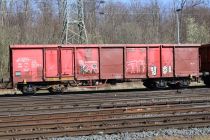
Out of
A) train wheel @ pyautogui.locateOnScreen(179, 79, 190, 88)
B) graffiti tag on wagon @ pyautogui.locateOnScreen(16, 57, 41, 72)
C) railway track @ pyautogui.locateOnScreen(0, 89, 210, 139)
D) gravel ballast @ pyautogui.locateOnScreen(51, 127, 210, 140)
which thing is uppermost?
graffiti tag on wagon @ pyautogui.locateOnScreen(16, 57, 41, 72)

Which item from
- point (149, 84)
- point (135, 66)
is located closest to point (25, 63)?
point (135, 66)

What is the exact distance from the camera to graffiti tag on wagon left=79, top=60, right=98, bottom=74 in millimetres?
27062

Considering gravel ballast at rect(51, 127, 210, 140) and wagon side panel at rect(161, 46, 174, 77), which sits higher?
wagon side panel at rect(161, 46, 174, 77)

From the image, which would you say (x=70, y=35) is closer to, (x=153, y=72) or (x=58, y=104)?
(x=153, y=72)

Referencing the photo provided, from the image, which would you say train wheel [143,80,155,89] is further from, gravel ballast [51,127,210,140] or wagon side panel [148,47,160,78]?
gravel ballast [51,127,210,140]

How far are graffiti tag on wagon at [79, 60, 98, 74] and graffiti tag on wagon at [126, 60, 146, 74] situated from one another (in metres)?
2.14

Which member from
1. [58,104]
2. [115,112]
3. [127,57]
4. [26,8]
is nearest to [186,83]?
[127,57]

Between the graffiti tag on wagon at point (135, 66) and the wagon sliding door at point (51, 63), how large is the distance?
463cm

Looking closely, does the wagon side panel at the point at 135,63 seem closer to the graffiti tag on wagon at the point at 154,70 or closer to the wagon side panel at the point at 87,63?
the graffiti tag on wagon at the point at 154,70

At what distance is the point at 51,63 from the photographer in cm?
2642

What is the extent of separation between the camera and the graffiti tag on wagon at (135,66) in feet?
92.4

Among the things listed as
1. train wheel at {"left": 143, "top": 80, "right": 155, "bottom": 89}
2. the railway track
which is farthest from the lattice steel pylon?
the railway track

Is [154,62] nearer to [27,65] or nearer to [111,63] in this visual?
[111,63]

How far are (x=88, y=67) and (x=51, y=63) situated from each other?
2299mm
